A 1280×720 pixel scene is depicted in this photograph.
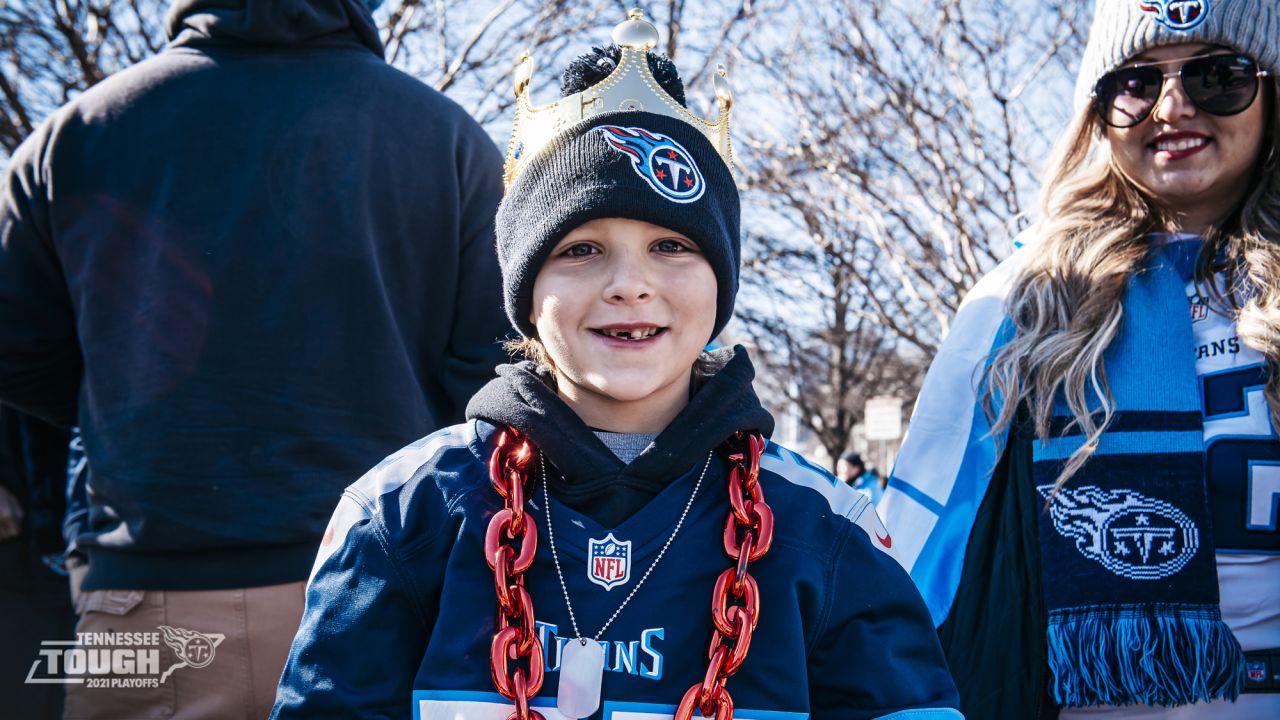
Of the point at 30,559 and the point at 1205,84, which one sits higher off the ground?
the point at 1205,84

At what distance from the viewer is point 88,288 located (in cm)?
257

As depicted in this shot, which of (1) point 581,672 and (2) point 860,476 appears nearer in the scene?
(1) point 581,672

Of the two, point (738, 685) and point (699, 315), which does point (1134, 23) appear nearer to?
point (699, 315)

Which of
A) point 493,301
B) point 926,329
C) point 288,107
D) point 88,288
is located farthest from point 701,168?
point 926,329

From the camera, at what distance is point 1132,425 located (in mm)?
2365

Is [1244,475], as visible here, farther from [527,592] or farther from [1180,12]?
[527,592]

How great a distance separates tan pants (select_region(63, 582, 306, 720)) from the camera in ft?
7.99

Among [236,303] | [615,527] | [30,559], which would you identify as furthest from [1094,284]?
[30,559]

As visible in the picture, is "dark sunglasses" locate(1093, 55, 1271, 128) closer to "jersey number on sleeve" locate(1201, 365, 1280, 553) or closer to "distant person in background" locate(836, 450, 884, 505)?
"jersey number on sleeve" locate(1201, 365, 1280, 553)

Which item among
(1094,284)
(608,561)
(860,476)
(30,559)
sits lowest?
(860,476)

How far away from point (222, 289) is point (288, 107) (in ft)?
1.66

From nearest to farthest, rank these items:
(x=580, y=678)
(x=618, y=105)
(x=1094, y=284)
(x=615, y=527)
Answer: (x=580, y=678)
(x=615, y=527)
(x=618, y=105)
(x=1094, y=284)

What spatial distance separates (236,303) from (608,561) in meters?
1.22

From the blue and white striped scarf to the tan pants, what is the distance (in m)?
1.56
